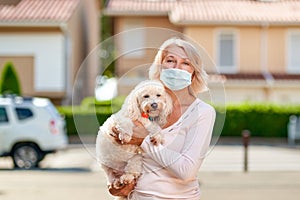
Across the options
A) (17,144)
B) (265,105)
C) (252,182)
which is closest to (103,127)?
(252,182)

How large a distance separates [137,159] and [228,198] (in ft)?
26.0

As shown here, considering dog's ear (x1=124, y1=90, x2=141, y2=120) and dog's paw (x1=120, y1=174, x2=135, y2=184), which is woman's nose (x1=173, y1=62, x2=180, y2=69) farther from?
dog's paw (x1=120, y1=174, x2=135, y2=184)

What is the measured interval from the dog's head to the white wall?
2576 cm

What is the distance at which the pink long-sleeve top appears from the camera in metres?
3.07

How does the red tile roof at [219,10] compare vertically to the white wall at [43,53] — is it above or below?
above

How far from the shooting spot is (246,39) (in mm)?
32031

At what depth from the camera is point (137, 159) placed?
3127 millimetres

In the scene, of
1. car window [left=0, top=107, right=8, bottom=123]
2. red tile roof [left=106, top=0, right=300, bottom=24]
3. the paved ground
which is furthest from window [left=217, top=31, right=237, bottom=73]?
car window [left=0, top=107, right=8, bottom=123]

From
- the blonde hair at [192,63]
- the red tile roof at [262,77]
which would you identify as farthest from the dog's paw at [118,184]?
the red tile roof at [262,77]

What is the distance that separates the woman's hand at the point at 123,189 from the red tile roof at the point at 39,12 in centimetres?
2462

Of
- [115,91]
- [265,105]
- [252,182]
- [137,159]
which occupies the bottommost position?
[265,105]

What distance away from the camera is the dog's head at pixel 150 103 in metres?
2.97

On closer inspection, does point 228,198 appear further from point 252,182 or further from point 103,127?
point 103,127

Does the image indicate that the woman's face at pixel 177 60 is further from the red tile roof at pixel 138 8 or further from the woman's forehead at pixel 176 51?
the red tile roof at pixel 138 8
